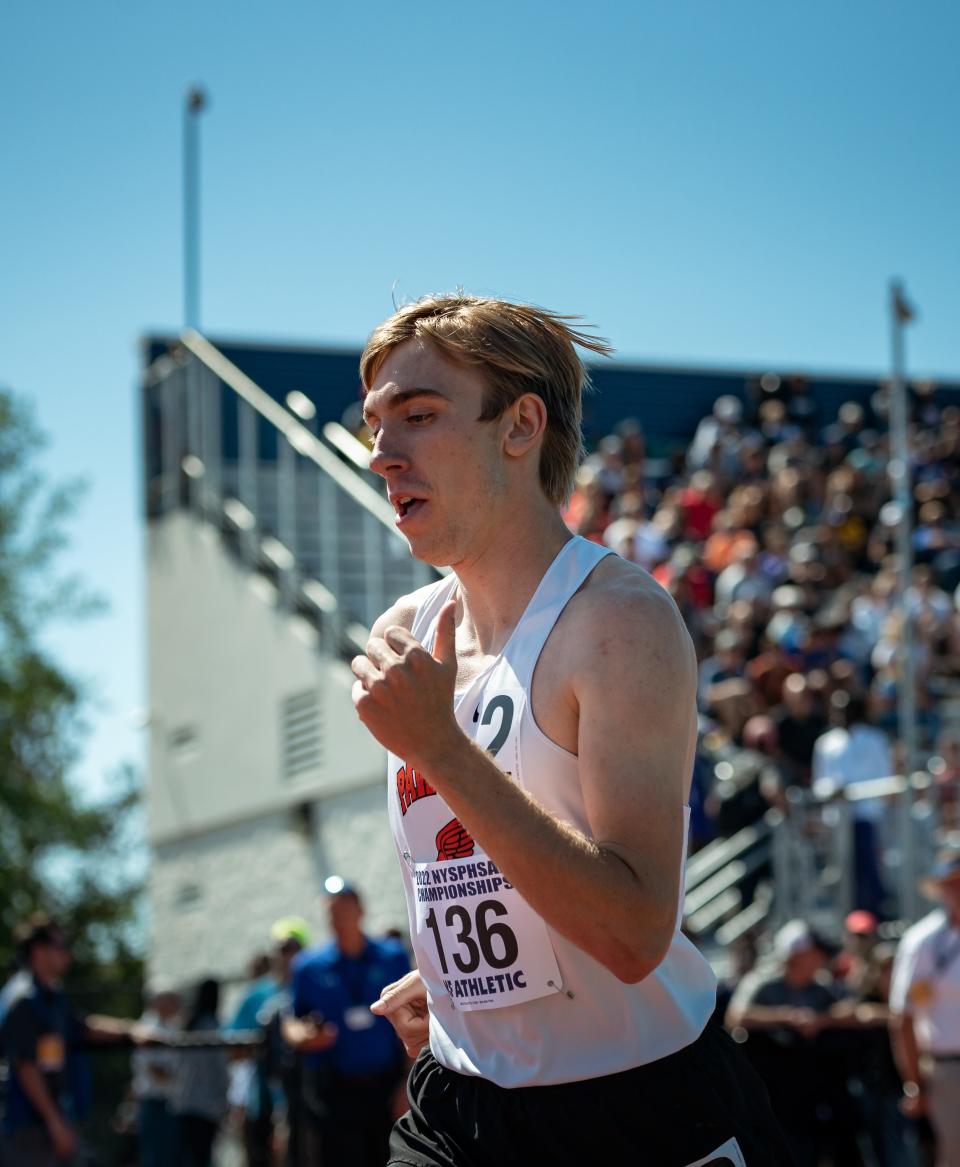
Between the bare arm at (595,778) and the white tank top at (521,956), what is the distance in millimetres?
104

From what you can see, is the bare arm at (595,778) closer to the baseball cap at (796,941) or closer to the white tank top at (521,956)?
the white tank top at (521,956)

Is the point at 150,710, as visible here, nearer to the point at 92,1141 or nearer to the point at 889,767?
the point at 92,1141

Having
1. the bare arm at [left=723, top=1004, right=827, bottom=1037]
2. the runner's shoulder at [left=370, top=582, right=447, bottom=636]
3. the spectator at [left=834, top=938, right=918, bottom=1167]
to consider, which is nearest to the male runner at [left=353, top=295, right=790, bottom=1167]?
the runner's shoulder at [left=370, top=582, right=447, bottom=636]

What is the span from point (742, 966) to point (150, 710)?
8.17 m

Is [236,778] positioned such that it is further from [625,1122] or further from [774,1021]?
[625,1122]

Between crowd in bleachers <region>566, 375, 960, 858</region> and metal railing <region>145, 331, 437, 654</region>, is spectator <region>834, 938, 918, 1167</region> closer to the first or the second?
crowd in bleachers <region>566, 375, 960, 858</region>

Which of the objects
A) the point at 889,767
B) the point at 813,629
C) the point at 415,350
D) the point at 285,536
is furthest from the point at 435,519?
the point at 285,536

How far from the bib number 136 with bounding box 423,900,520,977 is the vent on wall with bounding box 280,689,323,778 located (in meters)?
10.2

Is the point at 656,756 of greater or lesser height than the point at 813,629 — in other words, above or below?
above

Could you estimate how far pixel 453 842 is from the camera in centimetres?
279

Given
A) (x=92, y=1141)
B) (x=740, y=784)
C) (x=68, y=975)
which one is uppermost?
(x=740, y=784)

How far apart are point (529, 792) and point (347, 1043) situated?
6.15 metres

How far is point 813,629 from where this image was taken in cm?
1278

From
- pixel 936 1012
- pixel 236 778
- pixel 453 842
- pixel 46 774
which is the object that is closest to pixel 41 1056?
pixel 936 1012
